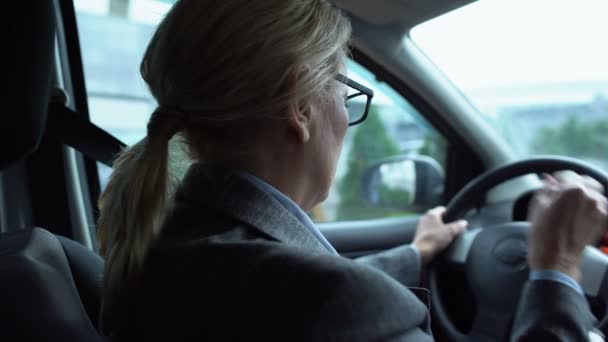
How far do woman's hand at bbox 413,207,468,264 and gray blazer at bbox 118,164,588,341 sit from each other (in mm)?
1011

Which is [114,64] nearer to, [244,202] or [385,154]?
[385,154]

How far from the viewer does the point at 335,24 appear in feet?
3.49

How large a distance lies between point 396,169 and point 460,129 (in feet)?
1.55

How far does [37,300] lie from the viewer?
0.90 meters

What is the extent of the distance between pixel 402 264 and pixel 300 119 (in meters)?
0.92

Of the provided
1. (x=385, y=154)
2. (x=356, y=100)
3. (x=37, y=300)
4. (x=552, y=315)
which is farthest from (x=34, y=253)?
(x=385, y=154)

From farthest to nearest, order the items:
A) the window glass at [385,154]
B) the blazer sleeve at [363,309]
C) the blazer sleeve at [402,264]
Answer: the window glass at [385,154]
the blazer sleeve at [402,264]
the blazer sleeve at [363,309]

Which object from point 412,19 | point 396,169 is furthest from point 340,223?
point 412,19

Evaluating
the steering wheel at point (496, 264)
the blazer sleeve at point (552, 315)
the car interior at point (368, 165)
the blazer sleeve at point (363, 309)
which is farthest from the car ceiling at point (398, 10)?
the blazer sleeve at point (363, 309)

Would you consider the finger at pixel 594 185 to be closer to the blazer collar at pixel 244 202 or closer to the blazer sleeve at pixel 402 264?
the blazer sleeve at pixel 402 264

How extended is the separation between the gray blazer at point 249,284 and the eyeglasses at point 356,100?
0.32m

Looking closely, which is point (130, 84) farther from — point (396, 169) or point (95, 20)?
point (396, 169)

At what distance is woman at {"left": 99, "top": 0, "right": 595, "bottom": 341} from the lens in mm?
791

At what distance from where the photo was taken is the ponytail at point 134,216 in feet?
3.03
